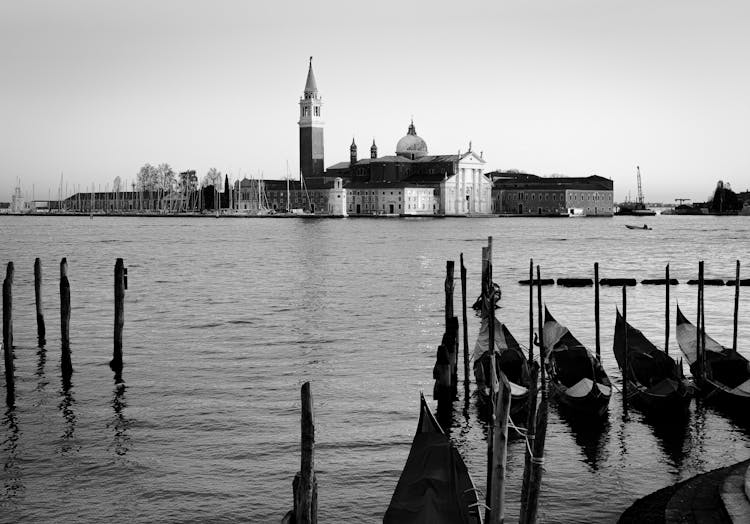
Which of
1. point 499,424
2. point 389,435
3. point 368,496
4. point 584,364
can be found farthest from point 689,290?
point 499,424

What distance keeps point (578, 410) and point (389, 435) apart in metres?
2.53

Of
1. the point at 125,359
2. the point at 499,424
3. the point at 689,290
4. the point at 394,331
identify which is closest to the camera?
the point at 499,424

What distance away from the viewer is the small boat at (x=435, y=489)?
6.90 meters

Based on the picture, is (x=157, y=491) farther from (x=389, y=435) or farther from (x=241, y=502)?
(x=389, y=435)

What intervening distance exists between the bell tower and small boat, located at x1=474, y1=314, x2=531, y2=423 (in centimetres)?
11475

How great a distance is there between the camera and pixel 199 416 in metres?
12.9

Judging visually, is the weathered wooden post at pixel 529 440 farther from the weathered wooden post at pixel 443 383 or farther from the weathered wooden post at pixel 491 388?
the weathered wooden post at pixel 443 383

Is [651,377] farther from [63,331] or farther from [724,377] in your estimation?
[63,331]

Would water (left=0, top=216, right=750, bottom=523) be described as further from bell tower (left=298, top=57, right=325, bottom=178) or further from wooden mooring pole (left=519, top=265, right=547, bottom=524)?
bell tower (left=298, top=57, right=325, bottom=178)

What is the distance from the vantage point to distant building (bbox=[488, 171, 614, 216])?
14050 cm

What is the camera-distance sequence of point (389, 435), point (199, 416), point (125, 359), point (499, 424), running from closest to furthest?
point (499, 424) → point (389, 435) → point (199, 416) → point (125, 359)

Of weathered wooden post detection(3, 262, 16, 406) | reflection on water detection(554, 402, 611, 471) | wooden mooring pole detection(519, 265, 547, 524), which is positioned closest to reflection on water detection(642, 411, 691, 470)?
reflection on water detection(554, 402, 611, 471)

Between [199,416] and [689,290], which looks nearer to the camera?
[199,416]

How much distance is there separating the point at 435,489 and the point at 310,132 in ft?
407
